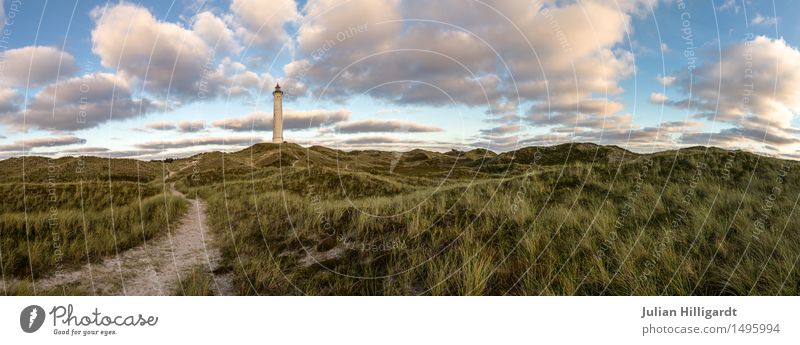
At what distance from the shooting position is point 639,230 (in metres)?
5.37

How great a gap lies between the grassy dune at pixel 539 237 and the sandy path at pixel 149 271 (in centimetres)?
33

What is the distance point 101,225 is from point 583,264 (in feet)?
29.5

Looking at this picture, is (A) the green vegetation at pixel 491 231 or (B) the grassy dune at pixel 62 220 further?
(B) the grassy dune at pixel 62 220

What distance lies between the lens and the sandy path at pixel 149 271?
185 inches

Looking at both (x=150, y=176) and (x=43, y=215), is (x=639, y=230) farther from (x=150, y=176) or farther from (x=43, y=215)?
(x=150, y=176)

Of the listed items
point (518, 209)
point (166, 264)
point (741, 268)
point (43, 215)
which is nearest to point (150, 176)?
point (43, 215)

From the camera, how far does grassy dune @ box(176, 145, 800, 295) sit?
4281 mm

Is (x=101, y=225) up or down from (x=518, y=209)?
down

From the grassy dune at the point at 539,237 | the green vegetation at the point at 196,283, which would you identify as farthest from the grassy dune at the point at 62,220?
the grassy dune at the point at 539,237
